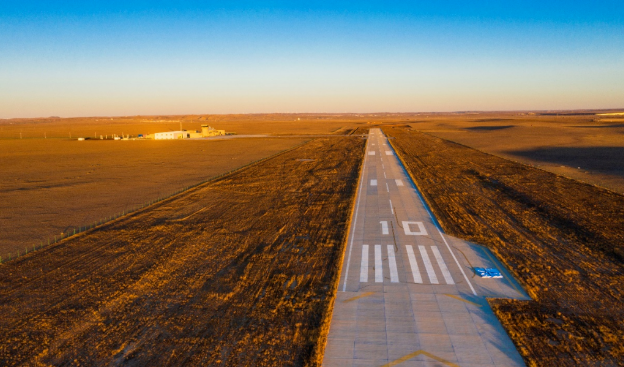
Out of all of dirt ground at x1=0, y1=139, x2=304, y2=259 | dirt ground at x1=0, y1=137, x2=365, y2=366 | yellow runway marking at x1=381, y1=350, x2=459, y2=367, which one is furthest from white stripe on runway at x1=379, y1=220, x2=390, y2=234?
dirt ground at x1=0, y1=139, x2=304, y2=259

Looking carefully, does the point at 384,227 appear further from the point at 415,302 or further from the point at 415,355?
the point at 415,355

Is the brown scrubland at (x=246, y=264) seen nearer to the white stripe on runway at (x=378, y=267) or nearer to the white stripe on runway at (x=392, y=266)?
the white stripe on runway at (x=378, y=267)

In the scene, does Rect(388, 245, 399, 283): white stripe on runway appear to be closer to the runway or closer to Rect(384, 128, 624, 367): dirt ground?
the runway

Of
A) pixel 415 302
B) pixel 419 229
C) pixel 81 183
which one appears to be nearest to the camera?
pixel 415 302

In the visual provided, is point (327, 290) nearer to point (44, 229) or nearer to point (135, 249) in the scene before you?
point (135, 249)

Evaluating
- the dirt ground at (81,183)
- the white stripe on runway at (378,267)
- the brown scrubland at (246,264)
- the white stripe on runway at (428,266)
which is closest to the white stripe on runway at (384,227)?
the brown scrubland at (246,264)

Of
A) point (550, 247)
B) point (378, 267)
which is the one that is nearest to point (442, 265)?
point (378, 267)
